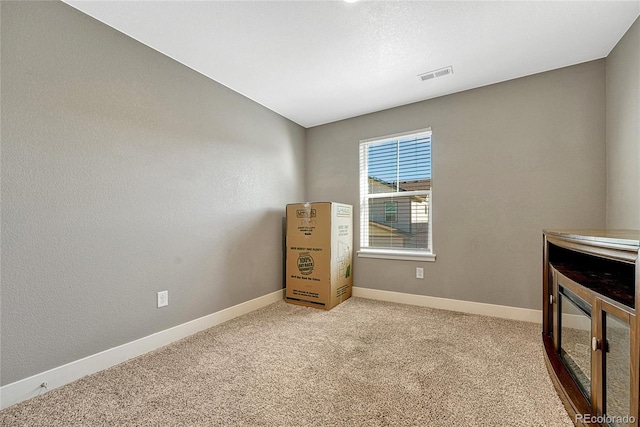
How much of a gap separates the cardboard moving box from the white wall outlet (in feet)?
4.29

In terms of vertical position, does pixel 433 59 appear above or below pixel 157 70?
above

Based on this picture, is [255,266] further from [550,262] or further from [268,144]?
[550,262]

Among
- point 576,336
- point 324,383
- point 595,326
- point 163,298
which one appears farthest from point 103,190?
point 576,336

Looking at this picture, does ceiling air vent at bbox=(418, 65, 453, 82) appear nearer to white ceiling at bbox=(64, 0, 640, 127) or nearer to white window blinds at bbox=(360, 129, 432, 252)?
white ceiling at bbox=(64, 0, 640, 127)

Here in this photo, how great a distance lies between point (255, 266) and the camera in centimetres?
293

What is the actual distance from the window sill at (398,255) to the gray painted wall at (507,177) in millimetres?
64

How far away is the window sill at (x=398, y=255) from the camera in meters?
2.92

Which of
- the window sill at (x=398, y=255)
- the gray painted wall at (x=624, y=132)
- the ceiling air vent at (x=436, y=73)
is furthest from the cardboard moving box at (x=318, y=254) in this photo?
the gray painted wall at (x=624, y=132)

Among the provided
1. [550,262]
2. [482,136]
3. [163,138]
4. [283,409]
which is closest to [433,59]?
[482,136]

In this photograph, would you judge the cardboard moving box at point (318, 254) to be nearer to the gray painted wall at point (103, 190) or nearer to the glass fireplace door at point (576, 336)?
the gray painted wall at point (103, 190)

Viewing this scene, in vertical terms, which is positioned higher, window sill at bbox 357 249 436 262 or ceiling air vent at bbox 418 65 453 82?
ceiling air vent at bbox 418 65 453 82

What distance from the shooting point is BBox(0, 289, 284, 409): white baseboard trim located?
1429mm

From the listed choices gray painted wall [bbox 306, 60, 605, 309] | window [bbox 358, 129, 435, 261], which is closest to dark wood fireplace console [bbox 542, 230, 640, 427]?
gray painted wall [bbox 306, 60, 605, 309]

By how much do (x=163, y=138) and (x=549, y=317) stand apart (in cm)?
297
